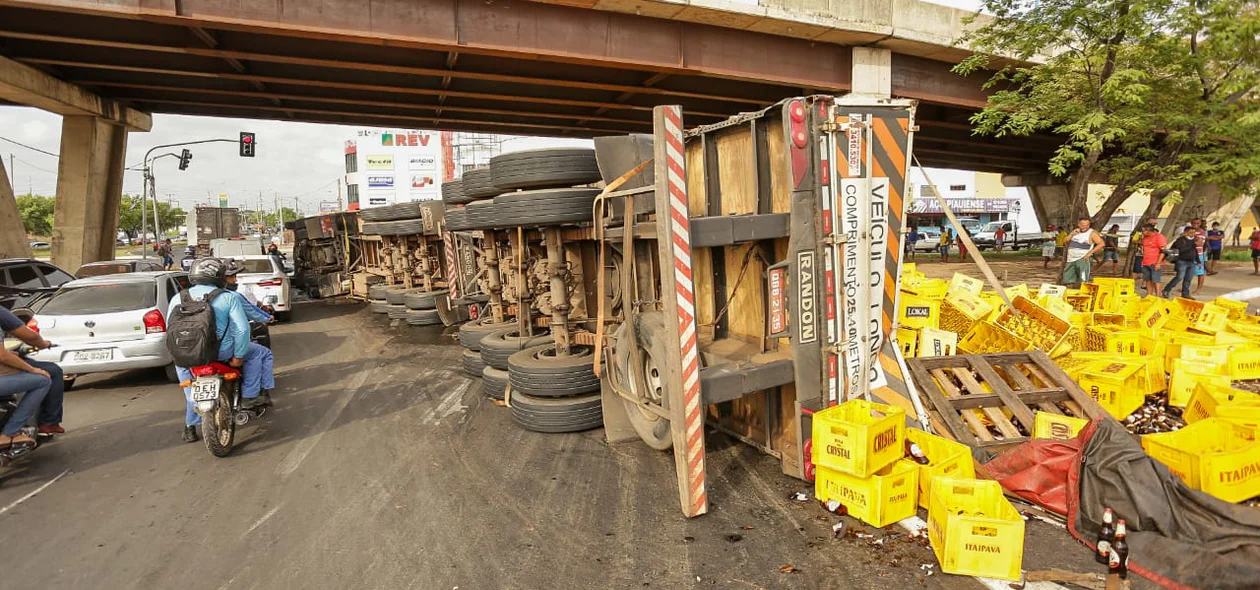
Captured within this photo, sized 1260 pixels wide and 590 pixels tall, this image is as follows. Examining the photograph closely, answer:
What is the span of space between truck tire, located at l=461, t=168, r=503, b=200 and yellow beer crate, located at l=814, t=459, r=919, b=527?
5.29m

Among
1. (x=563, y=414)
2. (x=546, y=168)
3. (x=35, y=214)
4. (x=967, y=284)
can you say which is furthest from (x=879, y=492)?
(x=35, y=214)

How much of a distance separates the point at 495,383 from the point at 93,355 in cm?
494

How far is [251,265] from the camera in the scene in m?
14.5

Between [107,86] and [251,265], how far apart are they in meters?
7.59

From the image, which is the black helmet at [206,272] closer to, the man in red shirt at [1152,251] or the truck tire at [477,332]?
the truck tire at [477,332]

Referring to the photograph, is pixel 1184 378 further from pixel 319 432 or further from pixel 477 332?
pixel 319 432

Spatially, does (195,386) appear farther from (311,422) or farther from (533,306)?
(533,306)

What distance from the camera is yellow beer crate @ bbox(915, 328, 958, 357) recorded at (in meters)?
5.92

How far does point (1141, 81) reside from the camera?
12383 mm

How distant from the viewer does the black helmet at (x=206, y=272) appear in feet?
18.1

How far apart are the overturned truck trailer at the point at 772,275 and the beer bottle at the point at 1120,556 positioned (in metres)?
1.69

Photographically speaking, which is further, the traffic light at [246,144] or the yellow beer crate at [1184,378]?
the traffic light at [246,144]

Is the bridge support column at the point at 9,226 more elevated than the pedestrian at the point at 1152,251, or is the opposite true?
the bridge support column at the point at 9,226

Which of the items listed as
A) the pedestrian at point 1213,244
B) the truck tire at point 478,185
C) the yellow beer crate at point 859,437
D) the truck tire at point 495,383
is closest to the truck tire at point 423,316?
the truck tire at point 478,185
